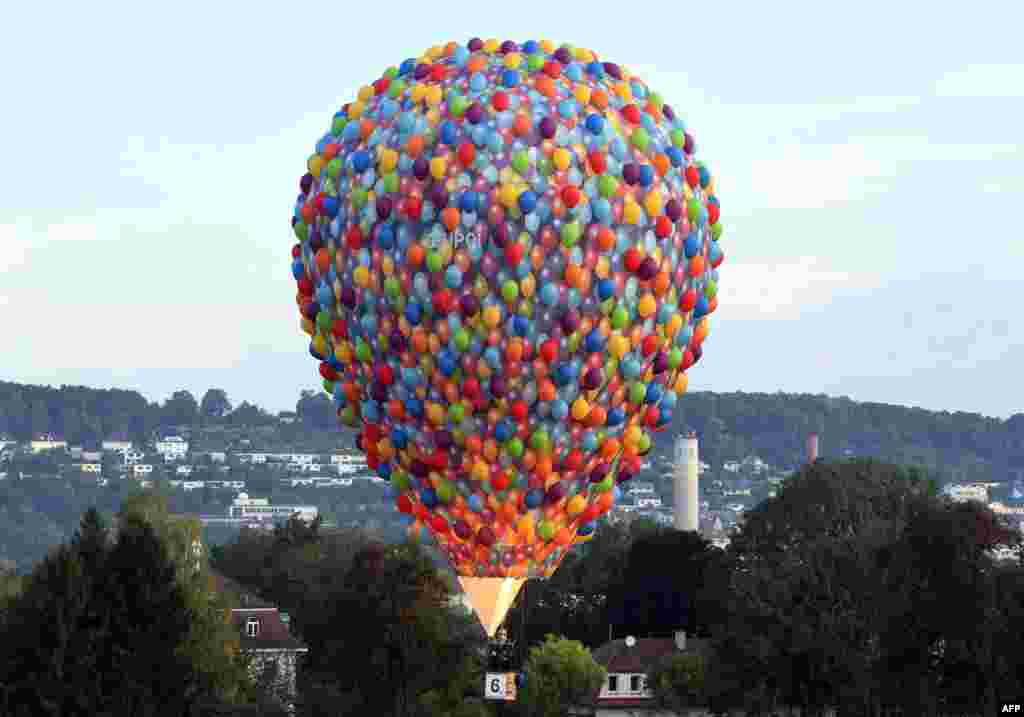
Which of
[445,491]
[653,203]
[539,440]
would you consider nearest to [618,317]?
[653,203]

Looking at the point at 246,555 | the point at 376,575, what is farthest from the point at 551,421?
the point at 246,555

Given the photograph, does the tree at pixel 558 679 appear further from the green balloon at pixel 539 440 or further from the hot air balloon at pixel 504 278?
the green balloon at pixel 539 440

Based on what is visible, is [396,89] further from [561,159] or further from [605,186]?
[605,186]

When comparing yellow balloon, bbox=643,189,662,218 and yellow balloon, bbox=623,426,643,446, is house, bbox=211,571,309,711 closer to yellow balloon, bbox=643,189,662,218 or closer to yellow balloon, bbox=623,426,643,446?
yellow balloon, bbox=623,426,643,446

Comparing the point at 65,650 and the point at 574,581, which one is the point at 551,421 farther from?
the point at 574,581

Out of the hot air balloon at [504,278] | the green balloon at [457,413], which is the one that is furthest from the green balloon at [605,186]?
the green balloon at [457,413]
